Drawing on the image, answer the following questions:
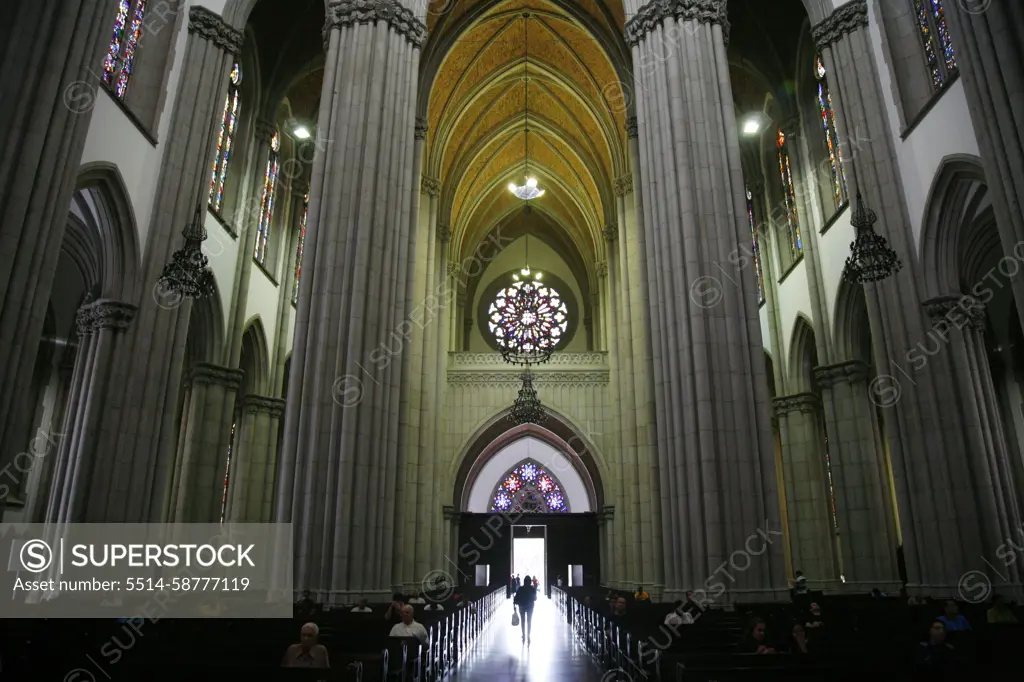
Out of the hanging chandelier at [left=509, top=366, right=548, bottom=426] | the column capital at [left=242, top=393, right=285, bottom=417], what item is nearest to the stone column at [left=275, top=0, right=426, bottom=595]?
the column capital at [left=242, top=393, right=285, bottom=417]

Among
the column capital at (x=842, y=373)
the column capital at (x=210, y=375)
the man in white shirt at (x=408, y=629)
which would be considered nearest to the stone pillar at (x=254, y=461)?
the column capital at (x=210, y=375)

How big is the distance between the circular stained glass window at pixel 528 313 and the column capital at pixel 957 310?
2069 centimetres

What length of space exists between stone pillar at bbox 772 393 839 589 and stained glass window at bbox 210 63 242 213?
15475mm

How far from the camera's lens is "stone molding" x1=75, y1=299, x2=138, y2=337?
11.2 m

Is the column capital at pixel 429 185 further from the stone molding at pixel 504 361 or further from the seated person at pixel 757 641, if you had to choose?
the seated person at pixel 757 641

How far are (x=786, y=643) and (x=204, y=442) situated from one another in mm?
13810

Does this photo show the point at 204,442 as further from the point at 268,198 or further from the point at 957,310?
the point at 957,310

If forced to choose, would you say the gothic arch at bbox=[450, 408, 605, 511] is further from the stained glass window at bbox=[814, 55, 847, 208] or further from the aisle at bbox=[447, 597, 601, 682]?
the stained glass window at bbox=[814, 55, 847, 208]

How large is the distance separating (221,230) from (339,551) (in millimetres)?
9407

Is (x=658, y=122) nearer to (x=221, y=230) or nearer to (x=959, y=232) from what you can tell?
(x=959, y=232)

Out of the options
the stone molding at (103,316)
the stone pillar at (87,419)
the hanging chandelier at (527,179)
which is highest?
the hanging chandelier at (527,179)

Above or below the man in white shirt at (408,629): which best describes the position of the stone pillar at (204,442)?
above

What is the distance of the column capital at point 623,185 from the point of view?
22.4 m

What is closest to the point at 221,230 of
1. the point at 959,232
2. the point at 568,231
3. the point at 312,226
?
the point at 312,226
